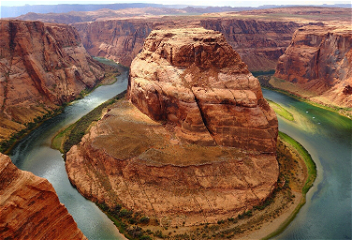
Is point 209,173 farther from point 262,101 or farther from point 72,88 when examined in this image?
point 72,88

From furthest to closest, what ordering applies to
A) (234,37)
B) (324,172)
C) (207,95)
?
1. (234,37)
2. (324,172)
3. (207,95)

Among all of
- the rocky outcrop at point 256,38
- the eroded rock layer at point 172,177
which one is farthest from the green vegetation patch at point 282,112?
the rocky outcrop at point 256,38

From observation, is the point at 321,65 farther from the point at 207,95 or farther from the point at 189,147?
the point at 189,147

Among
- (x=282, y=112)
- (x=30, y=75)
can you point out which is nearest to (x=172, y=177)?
(x=282, y=112)

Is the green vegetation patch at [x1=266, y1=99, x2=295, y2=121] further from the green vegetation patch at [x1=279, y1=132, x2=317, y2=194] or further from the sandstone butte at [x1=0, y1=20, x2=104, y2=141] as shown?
the sandstone butte at [x1=0, y1=20, x2=104, y2=141]

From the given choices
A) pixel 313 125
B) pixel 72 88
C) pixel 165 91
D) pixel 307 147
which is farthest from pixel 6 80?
pixel 313 125

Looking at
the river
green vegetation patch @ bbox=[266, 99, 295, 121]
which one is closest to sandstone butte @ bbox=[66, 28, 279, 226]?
the river
